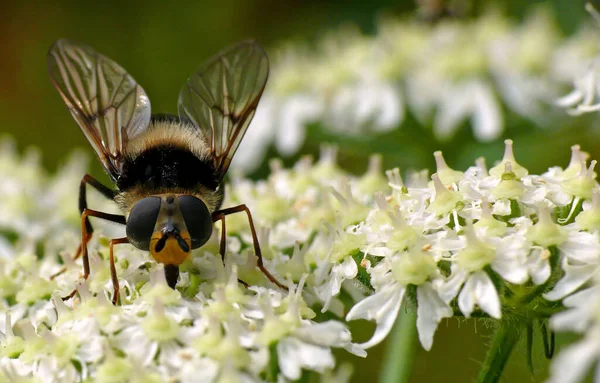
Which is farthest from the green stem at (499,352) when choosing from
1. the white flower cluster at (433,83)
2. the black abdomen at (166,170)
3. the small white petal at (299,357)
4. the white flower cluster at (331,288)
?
the white flower cluster at (433,83)

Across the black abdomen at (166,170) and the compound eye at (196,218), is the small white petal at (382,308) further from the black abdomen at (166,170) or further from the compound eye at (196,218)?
the black abdomen at (166,170)

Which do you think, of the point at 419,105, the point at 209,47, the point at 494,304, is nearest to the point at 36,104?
the point at 209,47

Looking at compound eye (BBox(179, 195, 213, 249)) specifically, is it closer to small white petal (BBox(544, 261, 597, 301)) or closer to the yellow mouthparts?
the yellow mouthparts

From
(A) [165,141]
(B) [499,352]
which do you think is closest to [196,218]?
(A) [165,141]

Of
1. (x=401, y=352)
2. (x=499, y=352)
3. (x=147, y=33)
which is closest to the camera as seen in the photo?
(x=499, y=352)

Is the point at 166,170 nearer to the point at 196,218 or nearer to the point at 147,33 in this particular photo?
the point at 196,218

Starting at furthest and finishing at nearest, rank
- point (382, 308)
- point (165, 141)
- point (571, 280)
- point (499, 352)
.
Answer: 1. point (165, 141)
2. point (499, 352)
3. point (382, 308)
4. point (571, 280)

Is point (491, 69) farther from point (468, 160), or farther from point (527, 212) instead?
point (527, 212)

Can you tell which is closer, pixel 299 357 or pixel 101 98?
pixel 299 357
